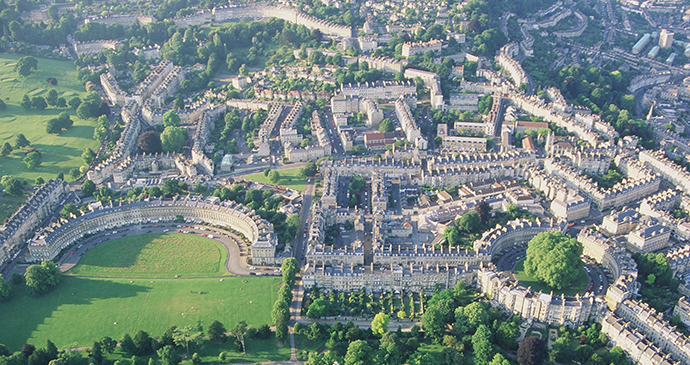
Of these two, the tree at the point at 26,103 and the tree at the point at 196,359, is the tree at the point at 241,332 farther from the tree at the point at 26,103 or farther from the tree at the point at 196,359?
the tree at the point at 26,103

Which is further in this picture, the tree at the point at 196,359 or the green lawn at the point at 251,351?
the green lawn at the point at 251,351

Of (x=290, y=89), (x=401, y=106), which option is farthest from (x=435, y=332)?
(x=290, y=89)

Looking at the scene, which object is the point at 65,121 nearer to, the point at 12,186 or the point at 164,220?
the point at 12,186

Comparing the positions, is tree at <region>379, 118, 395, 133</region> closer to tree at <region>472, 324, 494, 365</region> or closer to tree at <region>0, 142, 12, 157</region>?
tree at <region>472, 324, 494, 365</region>

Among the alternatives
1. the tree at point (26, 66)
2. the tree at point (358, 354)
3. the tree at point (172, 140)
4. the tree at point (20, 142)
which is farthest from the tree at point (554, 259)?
the tree at point (26, 66)

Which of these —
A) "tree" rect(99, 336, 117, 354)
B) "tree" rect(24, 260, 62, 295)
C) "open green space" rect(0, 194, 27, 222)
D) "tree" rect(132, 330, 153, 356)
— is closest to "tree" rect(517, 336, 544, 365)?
"tree" rect(132, 330, 153, 356)

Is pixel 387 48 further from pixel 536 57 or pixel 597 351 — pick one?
pixel 597 351

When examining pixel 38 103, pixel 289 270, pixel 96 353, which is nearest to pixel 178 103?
pixel 38 103
